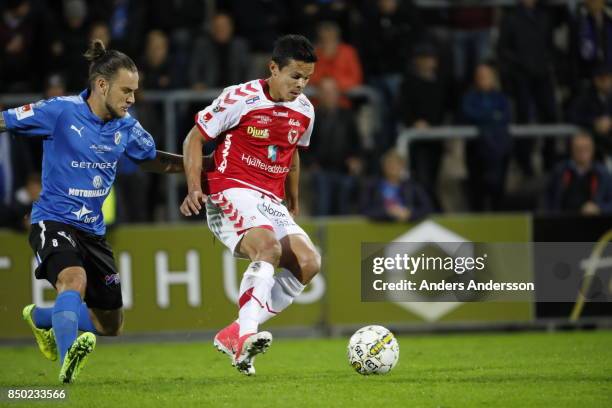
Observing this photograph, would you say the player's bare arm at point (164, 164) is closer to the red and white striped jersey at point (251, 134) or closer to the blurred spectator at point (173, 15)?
the red and white striped jersey at point (251, 134)

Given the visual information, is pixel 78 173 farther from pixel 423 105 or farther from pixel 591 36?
pixel 591 36

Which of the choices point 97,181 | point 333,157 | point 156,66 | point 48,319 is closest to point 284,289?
point 97,181

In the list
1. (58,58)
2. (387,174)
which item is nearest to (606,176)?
(387,174)

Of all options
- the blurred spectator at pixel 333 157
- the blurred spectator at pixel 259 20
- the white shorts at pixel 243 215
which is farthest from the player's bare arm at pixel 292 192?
the blurred spectator at pixel 259 20

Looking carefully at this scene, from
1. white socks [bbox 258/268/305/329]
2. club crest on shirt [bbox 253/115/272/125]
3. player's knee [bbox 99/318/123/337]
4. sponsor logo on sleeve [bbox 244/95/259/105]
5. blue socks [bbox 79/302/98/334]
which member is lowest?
player's knee [bbox 99/318/123/337]

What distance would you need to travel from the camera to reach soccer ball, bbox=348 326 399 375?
8.18 metres

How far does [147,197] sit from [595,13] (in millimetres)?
6289

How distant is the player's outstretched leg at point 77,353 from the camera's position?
725 cm

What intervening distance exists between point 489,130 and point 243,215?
652cm

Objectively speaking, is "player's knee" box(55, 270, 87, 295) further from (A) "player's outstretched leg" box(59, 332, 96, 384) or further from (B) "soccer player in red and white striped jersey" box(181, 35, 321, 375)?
(B) "soccer player in red and white striped jersey" box(181, 35, 321, 375)

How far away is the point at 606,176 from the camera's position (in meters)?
13.4

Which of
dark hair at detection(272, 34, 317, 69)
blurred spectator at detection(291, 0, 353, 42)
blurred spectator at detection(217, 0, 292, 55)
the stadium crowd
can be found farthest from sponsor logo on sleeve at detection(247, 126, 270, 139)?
blurred spectator at detection(217, 0, 292, 55)

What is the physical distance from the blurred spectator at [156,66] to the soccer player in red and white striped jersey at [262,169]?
610 cm

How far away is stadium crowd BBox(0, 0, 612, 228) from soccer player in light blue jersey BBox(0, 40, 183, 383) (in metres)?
5.22
